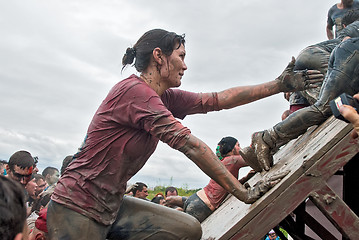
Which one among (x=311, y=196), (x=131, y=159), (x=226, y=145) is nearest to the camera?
(x=311, y=196)

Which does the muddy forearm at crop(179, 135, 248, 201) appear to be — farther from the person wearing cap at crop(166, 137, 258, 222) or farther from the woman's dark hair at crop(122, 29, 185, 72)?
the person wearing cap at crop(166, 137, 258, 222)

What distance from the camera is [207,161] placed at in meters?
2.68

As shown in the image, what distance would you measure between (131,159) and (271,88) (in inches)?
61.2

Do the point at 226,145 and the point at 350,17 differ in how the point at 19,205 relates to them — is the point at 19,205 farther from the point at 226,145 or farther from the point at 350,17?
Answer: the point at 350,17

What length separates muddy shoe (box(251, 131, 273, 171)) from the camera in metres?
3.54

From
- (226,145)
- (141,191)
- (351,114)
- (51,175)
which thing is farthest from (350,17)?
(51,175)

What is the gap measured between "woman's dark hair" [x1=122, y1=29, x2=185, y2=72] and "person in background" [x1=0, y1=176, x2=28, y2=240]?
6.22 feet

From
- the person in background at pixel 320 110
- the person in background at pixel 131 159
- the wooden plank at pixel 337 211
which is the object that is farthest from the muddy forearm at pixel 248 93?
the wooden plank at pixel 337 211

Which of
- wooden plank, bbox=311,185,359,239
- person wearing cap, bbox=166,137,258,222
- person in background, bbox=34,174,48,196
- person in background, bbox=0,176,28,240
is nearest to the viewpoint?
person in background, bbox=0,176,28,240

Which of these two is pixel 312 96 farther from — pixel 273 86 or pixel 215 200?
pixel 215 200

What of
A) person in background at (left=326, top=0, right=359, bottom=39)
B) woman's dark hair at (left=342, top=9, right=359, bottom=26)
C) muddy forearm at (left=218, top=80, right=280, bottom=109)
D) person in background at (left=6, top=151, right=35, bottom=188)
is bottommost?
person in background at (left=6, top=151, right=35, bottom=188)

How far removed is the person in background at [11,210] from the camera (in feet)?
3.99

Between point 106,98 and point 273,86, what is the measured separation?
158cm

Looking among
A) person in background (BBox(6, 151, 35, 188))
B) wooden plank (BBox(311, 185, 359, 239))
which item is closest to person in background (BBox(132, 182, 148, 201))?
person in background (BBox(6, 151, 35, 188))
